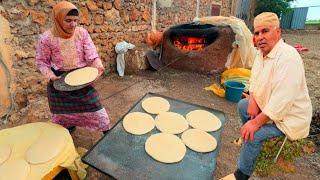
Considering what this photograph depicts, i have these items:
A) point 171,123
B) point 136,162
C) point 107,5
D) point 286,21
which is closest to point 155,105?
Answer: point 171,123

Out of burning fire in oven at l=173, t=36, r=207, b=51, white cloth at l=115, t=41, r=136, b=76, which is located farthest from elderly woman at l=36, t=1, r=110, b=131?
burning fire in oven at l=173, t=36, r=207, b=51

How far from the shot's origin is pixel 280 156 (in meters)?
2.45

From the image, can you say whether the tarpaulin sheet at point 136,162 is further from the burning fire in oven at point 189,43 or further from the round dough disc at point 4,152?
the burning fire in oven at point 189,43

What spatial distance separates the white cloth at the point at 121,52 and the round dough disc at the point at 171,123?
2.76m

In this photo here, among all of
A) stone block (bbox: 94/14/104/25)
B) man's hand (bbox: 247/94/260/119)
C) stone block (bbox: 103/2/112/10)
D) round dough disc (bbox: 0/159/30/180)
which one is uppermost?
stone block (bbox: 103/2/112/10)

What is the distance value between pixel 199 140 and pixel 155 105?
63 centimetres

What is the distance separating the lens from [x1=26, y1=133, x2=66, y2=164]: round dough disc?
5.46ft

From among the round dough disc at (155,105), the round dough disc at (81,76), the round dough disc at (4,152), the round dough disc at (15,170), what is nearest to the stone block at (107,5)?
the round dough disc at (81,76)

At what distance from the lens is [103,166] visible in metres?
1.58

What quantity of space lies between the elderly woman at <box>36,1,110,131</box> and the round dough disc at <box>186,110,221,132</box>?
903 mm

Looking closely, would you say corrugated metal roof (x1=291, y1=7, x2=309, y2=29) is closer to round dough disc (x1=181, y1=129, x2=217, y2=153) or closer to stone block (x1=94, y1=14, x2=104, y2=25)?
stone block (x1=94, y1=14, x2=104, y2=25)

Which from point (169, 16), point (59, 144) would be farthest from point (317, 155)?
point (169, 16)

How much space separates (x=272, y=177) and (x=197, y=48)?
346 centimetres

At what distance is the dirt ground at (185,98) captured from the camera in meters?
2.30
